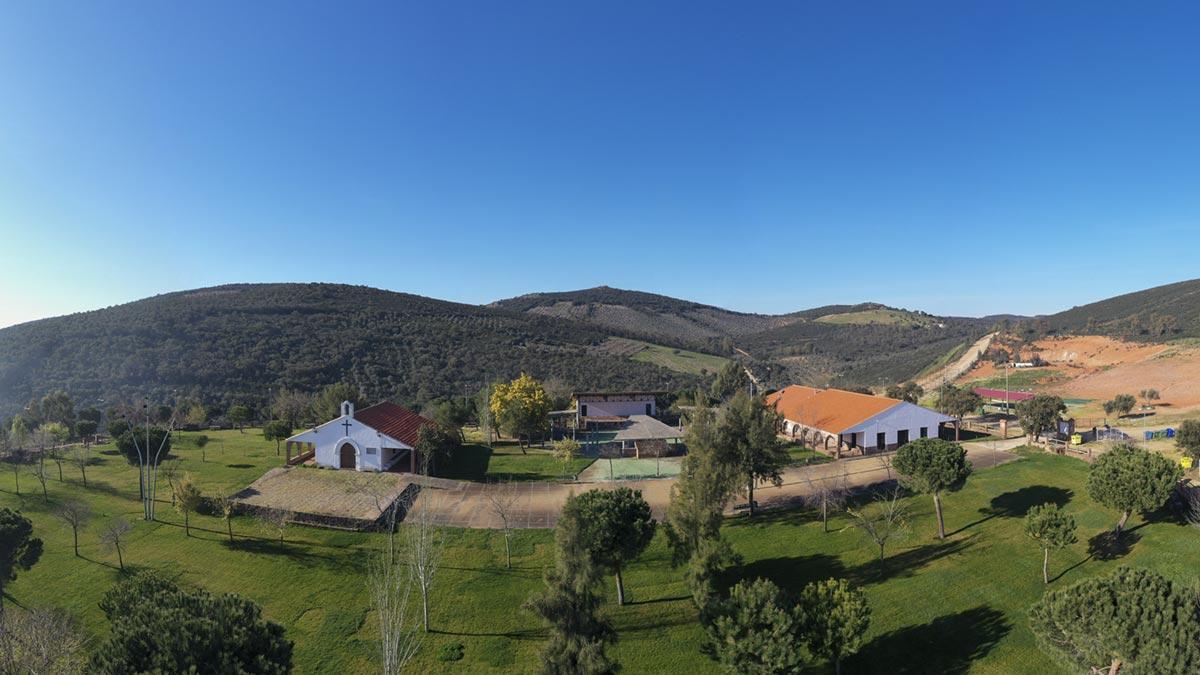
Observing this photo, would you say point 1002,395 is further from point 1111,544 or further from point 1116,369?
point 1111,544

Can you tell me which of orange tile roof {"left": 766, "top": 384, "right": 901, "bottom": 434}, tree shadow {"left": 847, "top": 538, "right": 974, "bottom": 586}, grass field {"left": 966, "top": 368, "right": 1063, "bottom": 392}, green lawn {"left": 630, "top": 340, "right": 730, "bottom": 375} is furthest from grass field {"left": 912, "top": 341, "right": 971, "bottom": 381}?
tree shadow {"left": 847, "top": 538, "right": 974, "bottom": 586}

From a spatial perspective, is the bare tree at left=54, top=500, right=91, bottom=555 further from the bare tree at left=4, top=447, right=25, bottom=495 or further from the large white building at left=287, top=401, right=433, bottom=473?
the bare tree at left=4, top=447, right=25, bottom=495

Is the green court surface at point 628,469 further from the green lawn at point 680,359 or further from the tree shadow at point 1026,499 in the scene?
the green lawn at point 680,359

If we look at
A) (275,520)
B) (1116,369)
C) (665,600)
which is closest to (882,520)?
(665,600)

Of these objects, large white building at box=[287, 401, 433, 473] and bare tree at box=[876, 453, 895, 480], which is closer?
bare tree at box=[876, 453, 895, 480]

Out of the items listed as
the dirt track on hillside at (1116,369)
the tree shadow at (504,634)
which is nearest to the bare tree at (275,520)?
the tree shadow at (504,634)

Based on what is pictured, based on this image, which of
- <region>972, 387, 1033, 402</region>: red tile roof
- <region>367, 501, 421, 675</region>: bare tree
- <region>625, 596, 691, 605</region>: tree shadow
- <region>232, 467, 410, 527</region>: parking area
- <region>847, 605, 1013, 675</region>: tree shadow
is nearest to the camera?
<region>367, 501, 421, 675</region>: bare tree

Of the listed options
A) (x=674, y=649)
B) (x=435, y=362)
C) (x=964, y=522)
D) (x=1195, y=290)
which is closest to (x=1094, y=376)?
(x=1195, y=290)
